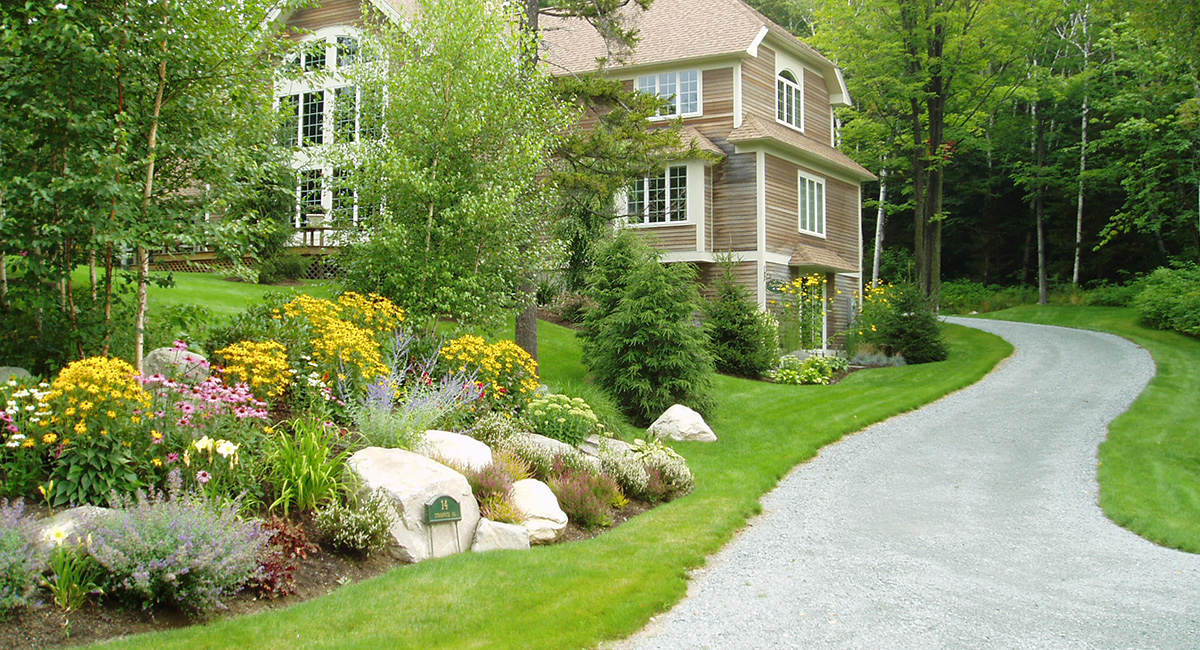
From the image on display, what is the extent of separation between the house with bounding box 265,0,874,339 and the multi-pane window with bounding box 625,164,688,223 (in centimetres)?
3

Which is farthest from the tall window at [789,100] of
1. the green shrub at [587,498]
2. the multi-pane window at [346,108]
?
→ the green shrub at [587,498]

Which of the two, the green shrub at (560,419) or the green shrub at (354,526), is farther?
the green shrub at (560,419)

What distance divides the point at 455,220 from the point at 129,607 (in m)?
6.41

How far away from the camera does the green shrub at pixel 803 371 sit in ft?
60.0

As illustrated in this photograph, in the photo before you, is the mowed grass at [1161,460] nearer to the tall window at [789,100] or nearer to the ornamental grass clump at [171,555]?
the ornamental grass clump at [171,555]

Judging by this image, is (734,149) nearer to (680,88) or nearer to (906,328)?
(680,88)

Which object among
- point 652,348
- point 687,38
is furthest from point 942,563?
point 687,38

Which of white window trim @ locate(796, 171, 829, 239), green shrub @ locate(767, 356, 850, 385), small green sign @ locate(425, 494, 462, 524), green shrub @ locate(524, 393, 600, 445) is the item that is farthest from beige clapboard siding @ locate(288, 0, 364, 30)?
small green sign @ locate(425, 494, 462, 524)

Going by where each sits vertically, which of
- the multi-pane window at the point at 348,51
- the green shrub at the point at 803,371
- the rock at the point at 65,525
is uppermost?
the multi-pane window at the point at 348,51

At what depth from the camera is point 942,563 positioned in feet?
23.7

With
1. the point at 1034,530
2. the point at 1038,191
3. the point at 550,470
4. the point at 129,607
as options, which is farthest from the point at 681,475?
the point at 1038,191

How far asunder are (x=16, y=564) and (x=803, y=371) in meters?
16.0

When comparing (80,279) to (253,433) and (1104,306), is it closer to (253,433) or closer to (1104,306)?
(253,433)

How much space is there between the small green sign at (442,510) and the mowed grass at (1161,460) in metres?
6.52
